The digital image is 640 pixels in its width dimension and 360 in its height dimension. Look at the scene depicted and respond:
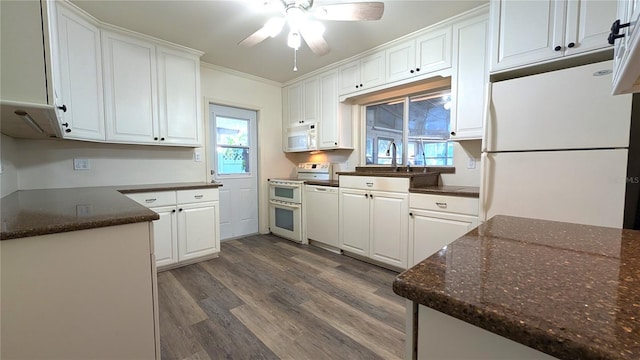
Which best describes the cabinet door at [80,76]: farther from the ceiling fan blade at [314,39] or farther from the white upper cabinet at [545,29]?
the white upper cabinet at [545,29]

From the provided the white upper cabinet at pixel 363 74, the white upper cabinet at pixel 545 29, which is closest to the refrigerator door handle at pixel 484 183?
the white upper cabinet at pixel 545 29

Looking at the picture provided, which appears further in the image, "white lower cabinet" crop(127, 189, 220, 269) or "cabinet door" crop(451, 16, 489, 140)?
"white lower cabinet" crop(127, 189, 220, 269)

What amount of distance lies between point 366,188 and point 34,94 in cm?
252

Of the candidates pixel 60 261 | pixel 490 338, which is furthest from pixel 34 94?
pixel 490 338

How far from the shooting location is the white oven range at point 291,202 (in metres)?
3.65

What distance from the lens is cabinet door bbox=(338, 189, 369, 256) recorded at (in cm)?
291

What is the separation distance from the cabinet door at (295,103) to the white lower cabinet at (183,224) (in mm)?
1744

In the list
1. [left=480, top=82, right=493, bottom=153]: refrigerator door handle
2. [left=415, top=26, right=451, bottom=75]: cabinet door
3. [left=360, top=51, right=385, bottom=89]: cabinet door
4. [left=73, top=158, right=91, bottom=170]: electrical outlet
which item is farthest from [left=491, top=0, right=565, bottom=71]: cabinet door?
[left=73, top=158, right=91, bottom=170]: electrical outlet

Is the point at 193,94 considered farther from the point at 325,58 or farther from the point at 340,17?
the point at 340,17

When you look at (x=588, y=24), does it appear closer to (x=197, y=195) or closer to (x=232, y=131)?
(x=197, y=195)

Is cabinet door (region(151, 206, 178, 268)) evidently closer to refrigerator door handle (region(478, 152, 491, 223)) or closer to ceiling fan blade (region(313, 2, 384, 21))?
ceiling fan blade (region(313, 2, 384, 21))

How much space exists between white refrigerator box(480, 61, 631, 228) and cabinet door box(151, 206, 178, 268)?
9.38 feet

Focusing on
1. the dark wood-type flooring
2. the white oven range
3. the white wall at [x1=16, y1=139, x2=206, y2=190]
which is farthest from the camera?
the white oven range

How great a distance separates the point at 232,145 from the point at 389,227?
2541 millimetres
